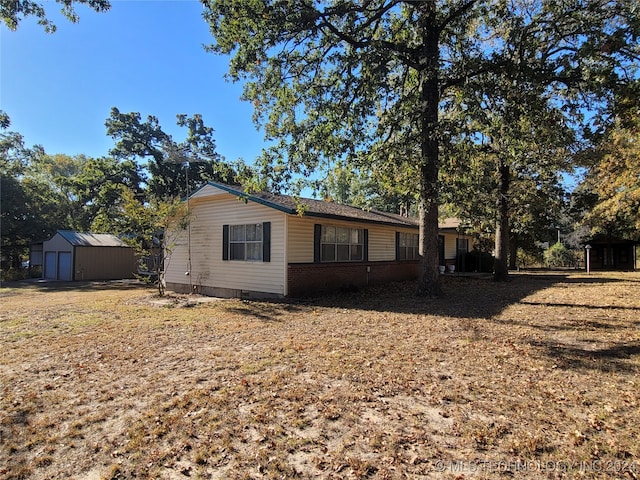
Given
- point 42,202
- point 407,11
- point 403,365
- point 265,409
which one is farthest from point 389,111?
point 42,202

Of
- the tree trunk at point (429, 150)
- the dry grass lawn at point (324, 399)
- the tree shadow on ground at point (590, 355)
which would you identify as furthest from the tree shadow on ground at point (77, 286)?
the tree shadow on ground at point (590, 355)

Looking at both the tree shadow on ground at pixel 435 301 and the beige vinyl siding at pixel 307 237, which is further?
the beige vinyl siding at pixel 307 237

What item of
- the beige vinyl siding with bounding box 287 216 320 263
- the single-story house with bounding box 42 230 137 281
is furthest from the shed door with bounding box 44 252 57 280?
the beige vinyl siding with bounding box 287 216 320 263

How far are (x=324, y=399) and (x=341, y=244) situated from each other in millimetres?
9899

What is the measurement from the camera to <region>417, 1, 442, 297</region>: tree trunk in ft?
32.3

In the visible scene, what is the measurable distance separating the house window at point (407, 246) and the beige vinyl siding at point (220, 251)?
746cm

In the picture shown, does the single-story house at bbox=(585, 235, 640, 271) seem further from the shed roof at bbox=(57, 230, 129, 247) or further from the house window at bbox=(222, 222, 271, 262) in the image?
the shed roof at bbox=(57, 230, 129, 247)

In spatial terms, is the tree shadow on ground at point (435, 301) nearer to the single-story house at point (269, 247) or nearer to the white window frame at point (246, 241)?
the single-story house at point (269, 247)

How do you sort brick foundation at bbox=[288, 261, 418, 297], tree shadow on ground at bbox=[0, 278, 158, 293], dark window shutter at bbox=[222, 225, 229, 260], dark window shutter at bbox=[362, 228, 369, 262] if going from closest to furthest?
1. brick foundation at bbox=[288, 261, 418, 297]
2. dark window shutter at bbox=[222, 225, 229, 260]
3. dark window shutter at bbox=[362, 228, 369, 262]
4. tree shadow on ground at bbox=[0, 278, 158, 293]

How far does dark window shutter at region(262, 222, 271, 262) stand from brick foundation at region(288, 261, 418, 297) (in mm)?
867

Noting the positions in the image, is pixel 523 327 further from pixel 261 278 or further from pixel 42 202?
pixel 42 202

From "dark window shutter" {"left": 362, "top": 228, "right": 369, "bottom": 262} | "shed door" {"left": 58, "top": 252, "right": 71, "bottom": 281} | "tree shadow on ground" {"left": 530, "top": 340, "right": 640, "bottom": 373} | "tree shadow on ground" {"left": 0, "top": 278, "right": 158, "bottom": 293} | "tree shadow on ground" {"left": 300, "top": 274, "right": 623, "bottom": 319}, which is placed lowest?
"tree shadow on ground" {"left": 0, "top": 278, "right": 158, "bottom": 293}

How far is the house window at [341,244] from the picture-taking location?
1290 cm

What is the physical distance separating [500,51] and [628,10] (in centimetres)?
254
